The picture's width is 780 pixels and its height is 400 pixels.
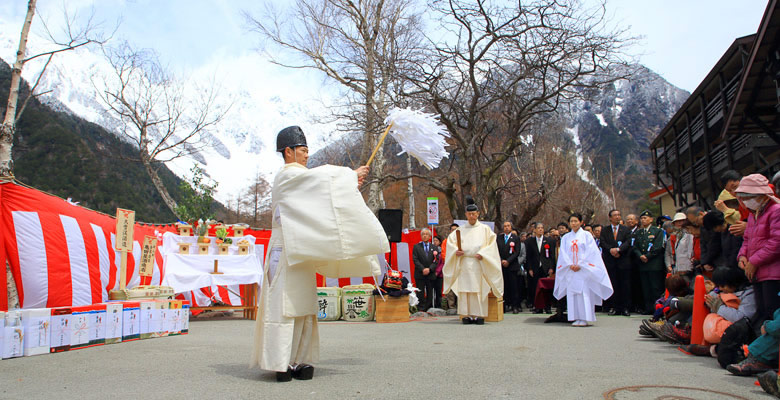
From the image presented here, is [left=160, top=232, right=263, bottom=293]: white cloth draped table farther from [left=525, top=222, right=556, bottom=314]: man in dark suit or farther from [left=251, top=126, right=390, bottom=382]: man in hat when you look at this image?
[left=525, top=222, right=556, bottom=314]: man in dark suit

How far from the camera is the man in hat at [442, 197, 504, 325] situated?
370 inches

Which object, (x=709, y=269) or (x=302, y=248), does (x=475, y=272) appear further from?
(x=302, y=248)

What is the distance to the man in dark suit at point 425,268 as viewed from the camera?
12438mm

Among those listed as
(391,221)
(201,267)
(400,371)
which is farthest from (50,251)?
(391,221)

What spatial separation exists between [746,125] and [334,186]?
12.1 meters

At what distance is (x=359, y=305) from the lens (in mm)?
10680

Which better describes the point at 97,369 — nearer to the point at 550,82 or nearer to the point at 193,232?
the point at 193,232

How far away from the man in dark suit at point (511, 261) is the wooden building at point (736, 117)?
17.5 feet

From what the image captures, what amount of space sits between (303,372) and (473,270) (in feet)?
18.2

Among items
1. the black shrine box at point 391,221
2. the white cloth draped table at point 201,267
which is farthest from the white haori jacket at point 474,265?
the white cloth draped table at point 201,267

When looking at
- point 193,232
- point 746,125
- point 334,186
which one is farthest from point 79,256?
point 746,125

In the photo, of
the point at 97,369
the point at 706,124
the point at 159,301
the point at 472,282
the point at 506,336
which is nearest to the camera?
the point at 97,369

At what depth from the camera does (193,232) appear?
428 inches

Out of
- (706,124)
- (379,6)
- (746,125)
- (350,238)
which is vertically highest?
(379,6)
